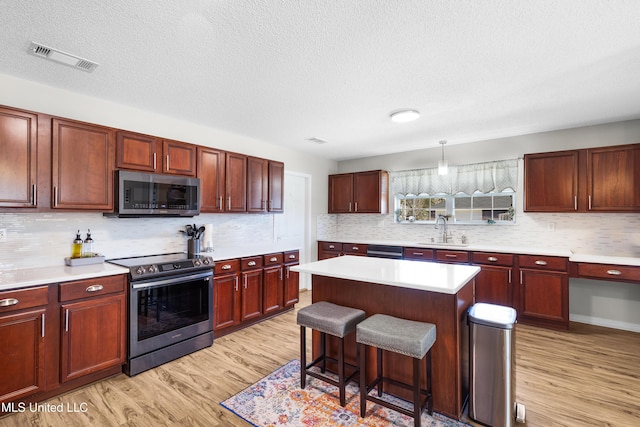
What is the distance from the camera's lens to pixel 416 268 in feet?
8.29

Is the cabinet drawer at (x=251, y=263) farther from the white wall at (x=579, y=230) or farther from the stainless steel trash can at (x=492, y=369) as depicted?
the white wall at (x=579, y=230)

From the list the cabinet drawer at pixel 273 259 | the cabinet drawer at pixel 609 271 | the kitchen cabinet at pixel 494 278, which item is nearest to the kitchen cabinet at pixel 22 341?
the cabinet drawer at pixel 273 259

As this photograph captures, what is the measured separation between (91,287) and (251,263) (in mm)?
1623

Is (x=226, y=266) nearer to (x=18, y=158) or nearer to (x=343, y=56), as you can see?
(x=18, y=158)

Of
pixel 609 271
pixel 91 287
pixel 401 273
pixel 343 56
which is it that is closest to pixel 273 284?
pixel 91 287

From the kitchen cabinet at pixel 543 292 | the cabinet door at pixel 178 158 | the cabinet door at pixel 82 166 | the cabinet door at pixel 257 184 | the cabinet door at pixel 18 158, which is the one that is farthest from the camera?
the cabinet door at pixel 257 184

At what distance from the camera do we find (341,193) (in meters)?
5.84

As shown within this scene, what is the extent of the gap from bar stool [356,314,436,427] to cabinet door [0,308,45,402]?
7.43 feet

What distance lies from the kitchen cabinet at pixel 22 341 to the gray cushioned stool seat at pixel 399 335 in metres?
2.26

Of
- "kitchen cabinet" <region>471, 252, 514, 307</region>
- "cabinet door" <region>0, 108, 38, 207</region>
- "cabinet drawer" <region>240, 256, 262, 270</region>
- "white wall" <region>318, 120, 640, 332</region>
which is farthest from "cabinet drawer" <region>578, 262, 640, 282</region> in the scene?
"cabinet door" <region>0, 108, 38, 207</region>

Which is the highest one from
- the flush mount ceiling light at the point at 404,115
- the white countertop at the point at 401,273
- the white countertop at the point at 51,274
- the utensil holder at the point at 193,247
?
the flush mount ceiling light at the point at 404,115

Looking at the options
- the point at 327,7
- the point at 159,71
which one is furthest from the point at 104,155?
the point at 327,7

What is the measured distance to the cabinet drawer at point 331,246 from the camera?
5445 mm

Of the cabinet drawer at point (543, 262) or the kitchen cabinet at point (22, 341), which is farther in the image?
the cabinet drawer at point (543, 262)
